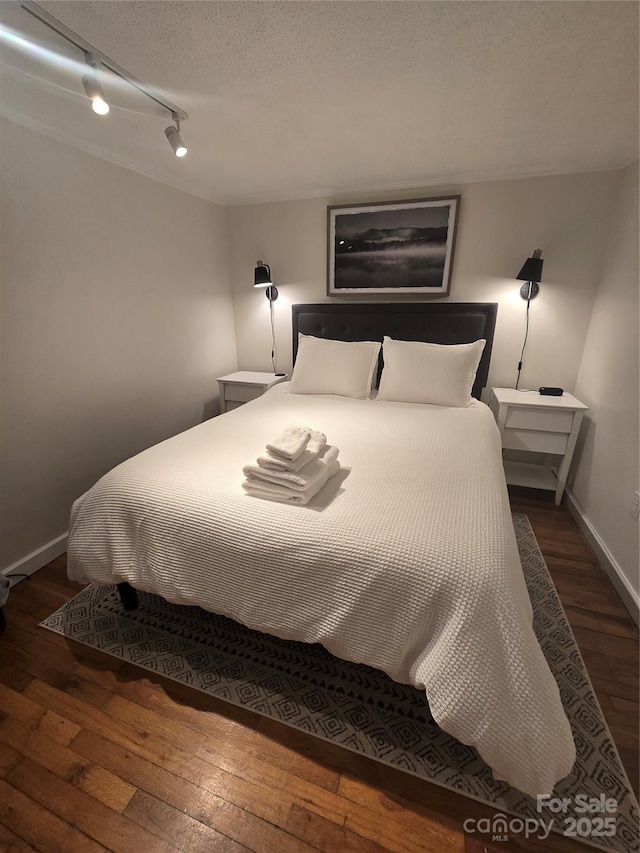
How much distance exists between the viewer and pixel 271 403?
8.15 feet

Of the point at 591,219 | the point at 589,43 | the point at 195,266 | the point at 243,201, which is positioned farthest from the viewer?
the point at 243,201

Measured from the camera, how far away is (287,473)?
4.23ft

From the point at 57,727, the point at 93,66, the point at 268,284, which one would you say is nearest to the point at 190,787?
the point at 57,727

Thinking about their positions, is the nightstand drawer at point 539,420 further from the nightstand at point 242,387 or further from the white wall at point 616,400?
the nightstand at point 242,387

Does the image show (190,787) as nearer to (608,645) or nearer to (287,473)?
(287,473)

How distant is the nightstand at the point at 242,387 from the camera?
3.09 meters

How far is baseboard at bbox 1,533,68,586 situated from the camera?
1843mm

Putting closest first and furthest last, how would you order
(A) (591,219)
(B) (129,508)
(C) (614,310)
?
(B) (129,508) < (C) (614,310) < (A) (591,219)

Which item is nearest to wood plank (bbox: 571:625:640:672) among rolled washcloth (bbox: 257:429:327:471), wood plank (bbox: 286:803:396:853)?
wood plank (bbox: 286:803:396:853)

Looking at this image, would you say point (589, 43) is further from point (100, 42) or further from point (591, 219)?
point (100, 42)

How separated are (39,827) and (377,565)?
1197mm

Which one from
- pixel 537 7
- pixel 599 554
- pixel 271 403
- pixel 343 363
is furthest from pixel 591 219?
pixel 271 403

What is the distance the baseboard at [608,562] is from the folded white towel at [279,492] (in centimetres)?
164

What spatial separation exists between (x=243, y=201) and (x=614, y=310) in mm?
2962
